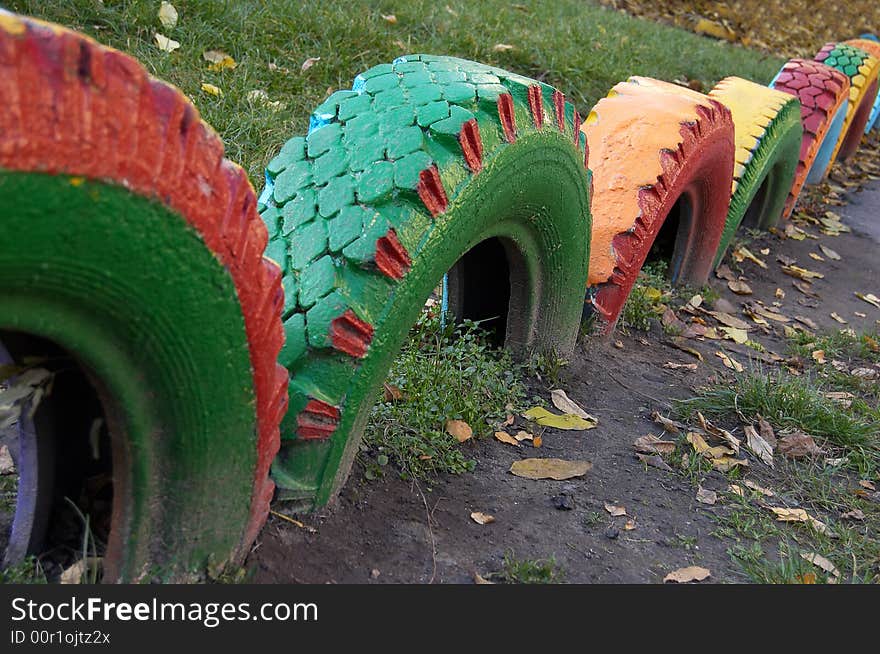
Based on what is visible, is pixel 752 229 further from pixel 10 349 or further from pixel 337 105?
pixel 10 349

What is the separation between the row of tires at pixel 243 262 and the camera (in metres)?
0.89

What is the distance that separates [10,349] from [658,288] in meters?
2.45

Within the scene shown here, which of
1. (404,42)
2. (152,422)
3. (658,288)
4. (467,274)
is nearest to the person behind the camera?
(152,422)

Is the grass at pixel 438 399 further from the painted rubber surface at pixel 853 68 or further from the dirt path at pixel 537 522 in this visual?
the painted rubber surface at pixel 853 68

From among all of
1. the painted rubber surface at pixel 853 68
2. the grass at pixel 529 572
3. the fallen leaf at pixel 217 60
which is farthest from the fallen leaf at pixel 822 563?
the painted rubber surface at pixel 853 68

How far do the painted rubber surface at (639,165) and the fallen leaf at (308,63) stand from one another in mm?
1387

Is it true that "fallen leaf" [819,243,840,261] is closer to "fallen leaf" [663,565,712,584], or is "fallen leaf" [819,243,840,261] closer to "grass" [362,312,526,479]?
"grass" [362,312,526,479]

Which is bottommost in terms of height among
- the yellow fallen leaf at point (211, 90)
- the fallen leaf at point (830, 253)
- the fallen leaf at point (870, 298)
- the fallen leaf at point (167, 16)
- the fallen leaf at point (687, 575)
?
the fallen leaf at point (687, 575)

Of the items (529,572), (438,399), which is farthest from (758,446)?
(529,572)

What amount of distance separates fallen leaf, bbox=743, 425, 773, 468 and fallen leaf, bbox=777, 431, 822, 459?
0.04m

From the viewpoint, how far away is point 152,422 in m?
1.15

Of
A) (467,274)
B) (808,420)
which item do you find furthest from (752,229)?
(467,274)

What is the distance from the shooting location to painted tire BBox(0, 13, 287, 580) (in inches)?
33.7

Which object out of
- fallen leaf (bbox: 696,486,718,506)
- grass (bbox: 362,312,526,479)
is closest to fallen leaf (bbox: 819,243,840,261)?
grass (bbox: 362,312,526,479)
